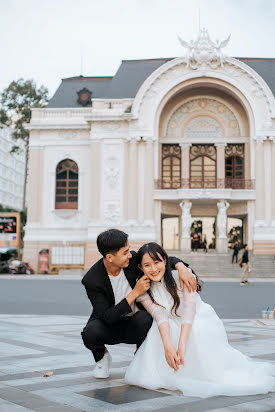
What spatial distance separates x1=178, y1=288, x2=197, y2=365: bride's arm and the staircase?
1037 inches

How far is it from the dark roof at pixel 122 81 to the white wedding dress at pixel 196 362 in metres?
33.7

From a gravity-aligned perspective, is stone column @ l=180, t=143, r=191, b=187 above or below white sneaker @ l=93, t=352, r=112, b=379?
above

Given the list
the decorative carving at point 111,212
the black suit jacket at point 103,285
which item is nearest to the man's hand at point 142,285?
the black suit jacket at point 103,285

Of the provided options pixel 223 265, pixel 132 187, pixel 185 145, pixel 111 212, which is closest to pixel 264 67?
pixel 185 145

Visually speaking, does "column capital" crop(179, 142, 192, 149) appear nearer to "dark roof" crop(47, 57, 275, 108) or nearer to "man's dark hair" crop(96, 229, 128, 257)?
"dark roof" crop(47, 57, 275, 108)

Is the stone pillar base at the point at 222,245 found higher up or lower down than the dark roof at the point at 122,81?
lower down

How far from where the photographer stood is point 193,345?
167 inches

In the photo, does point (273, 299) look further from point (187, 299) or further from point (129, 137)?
point (129, 137)

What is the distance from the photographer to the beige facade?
1364 inches

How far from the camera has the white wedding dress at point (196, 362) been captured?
4141mm

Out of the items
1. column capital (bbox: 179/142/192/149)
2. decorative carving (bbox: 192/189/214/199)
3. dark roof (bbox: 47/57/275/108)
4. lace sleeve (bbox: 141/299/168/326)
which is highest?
dark roof (bbox: 47/57/275/108)

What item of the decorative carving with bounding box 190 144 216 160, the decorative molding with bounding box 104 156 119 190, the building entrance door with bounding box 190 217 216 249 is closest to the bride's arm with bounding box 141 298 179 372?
the decorative molding with bounding box 104 156 119 190

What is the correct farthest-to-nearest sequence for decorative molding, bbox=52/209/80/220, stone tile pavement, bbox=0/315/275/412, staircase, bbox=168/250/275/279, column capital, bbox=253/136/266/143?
decorative molding, bbox=52/209/80/220 → column capital, bbox=253/136/266/143 → staircase, bbox=168/250/275/279 → stone tile pavement, bbox=0/315/275/412

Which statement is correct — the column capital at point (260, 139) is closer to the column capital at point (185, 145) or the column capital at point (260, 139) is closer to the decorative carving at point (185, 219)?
the column capital at point (185, 145)
